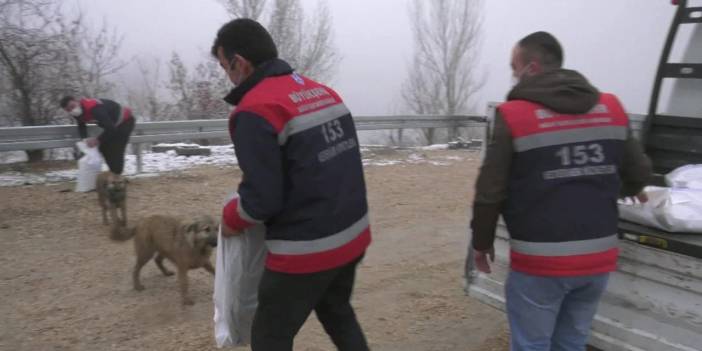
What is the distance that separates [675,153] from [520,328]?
9.03 feet

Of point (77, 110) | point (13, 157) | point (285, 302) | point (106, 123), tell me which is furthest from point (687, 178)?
point (13, 157)

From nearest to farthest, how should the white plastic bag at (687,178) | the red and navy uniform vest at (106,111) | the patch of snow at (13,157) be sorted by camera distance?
the white plastic bag at (687,178), the red and navy uniform vest at (106,111), the patch of snow at (13,157)

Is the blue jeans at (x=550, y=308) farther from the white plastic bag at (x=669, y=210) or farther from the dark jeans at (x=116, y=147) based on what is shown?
the dark jeans at (x=116, y=147)

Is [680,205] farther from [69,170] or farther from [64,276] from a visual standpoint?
[69,170]

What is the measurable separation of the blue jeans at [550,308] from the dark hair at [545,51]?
3.28 feet

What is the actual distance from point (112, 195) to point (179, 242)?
8.42 feet

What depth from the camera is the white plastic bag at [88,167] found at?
7.87 m

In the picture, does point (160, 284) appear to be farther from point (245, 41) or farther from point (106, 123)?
point (106, 123)

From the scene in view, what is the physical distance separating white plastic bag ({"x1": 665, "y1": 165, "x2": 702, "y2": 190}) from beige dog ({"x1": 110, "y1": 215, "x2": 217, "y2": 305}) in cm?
340

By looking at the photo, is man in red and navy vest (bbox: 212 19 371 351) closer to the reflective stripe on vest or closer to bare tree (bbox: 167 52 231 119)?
the reflective stripe on vest

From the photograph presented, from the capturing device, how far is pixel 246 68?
2.44m

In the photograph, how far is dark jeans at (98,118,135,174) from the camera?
827 cm

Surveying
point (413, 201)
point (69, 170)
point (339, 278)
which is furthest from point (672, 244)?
point (69, 170)

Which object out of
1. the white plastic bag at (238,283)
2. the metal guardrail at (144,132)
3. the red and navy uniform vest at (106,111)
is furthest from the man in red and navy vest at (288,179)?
the red and navy uniform vest at (106,111)
